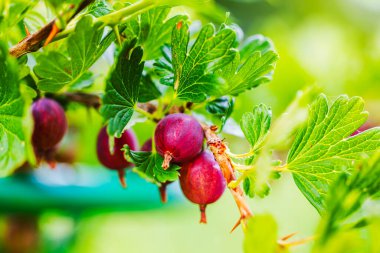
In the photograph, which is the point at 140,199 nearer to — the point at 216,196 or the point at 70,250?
the point at 70,250

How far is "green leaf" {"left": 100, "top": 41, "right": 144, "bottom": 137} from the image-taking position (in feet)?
1.15

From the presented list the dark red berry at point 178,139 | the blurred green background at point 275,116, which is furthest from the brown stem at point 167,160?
the blurred green background at point 275,116

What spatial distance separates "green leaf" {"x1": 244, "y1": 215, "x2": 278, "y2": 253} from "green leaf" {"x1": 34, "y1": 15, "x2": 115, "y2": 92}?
0.16 meters

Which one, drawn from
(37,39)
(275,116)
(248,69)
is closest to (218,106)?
(248,69)

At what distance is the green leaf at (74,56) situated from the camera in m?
0.33

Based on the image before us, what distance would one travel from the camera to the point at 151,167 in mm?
396

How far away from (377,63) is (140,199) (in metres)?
0.74

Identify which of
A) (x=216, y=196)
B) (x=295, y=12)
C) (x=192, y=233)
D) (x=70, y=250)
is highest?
(x=216, y=196)

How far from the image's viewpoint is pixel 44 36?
33 centimetres

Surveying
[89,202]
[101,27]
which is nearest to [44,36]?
[101,27]

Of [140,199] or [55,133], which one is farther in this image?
[140,199]

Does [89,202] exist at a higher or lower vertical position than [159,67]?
lower

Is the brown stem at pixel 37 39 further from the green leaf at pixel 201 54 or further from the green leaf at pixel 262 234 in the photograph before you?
the green leaf at pixel 262 234

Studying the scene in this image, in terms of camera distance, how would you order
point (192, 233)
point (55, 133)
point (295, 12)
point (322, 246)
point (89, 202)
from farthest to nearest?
point (295, 12), point (192, 233), point (89, 202), point (55, 133), point (322, 246)
